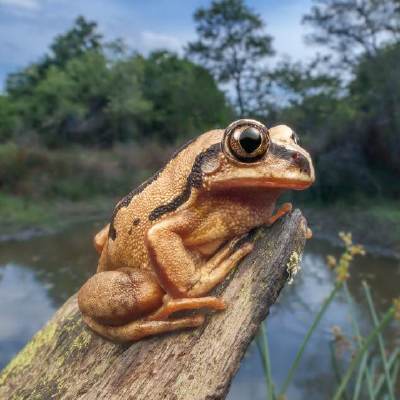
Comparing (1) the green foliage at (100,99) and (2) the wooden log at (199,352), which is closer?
(2) the wooden log at (199,352)

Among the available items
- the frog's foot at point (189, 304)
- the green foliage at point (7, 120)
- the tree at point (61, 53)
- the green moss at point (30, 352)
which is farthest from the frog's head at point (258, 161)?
the tree at point (61, 53)

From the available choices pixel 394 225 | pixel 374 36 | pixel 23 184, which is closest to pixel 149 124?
pixel 23 184

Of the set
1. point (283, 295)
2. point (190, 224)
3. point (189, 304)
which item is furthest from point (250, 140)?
point (283, 295)

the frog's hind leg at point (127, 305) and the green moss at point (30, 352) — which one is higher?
the frog's hind leg at point (127, 305)

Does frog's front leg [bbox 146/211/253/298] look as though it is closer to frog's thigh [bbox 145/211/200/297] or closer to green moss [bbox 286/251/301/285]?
frog's thigh [bbox 145/211/200/297]

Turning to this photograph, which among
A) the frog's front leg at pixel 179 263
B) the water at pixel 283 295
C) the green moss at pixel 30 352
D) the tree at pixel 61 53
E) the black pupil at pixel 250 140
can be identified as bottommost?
the water at pixel 283 295

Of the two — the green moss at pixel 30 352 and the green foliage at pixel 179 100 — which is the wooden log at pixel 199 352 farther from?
the green foliage at pixel 179 100
